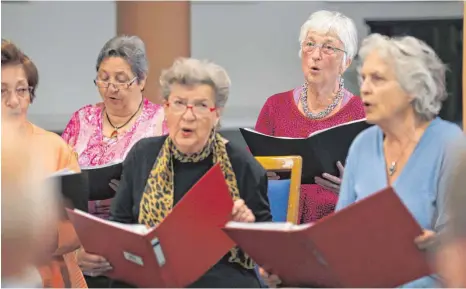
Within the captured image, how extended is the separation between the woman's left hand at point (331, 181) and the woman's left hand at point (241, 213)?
0.48 meters

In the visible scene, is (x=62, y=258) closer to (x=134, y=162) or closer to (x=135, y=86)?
(x=134, y=162)

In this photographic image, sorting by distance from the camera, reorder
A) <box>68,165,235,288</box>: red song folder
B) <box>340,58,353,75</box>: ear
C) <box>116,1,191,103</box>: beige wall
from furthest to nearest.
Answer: <box>116,1,191,103</box>: beige wall, <box>340,58,353,75</box>: ear, <box>68,165,235,288</box>: red song folder

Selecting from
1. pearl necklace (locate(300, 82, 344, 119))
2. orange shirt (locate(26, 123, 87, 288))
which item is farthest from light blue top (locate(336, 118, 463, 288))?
orange shirt (locate(26, 123, 87, 288))

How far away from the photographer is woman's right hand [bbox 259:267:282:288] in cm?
235

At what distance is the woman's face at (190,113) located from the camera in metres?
2.47

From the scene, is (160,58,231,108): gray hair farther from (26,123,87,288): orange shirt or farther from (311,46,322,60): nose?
(311,46,322,60): nose

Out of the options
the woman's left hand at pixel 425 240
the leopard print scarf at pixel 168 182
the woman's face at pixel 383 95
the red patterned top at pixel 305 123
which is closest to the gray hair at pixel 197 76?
the leopard print scarf at pixel 168 182

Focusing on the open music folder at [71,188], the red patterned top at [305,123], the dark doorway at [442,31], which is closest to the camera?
the open music folder at [71,188]

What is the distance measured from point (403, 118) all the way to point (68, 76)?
234 cm

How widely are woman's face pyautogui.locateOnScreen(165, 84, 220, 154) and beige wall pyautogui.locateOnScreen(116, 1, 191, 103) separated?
96 cm

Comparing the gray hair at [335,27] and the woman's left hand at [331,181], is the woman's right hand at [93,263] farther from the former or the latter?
the gray hair at [335,27]

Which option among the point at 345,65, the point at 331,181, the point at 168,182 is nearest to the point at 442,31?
the point at 345,65

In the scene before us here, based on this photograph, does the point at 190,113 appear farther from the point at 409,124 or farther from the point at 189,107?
the point at 409,124

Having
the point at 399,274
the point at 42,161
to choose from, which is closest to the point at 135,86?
the point at 42,161
